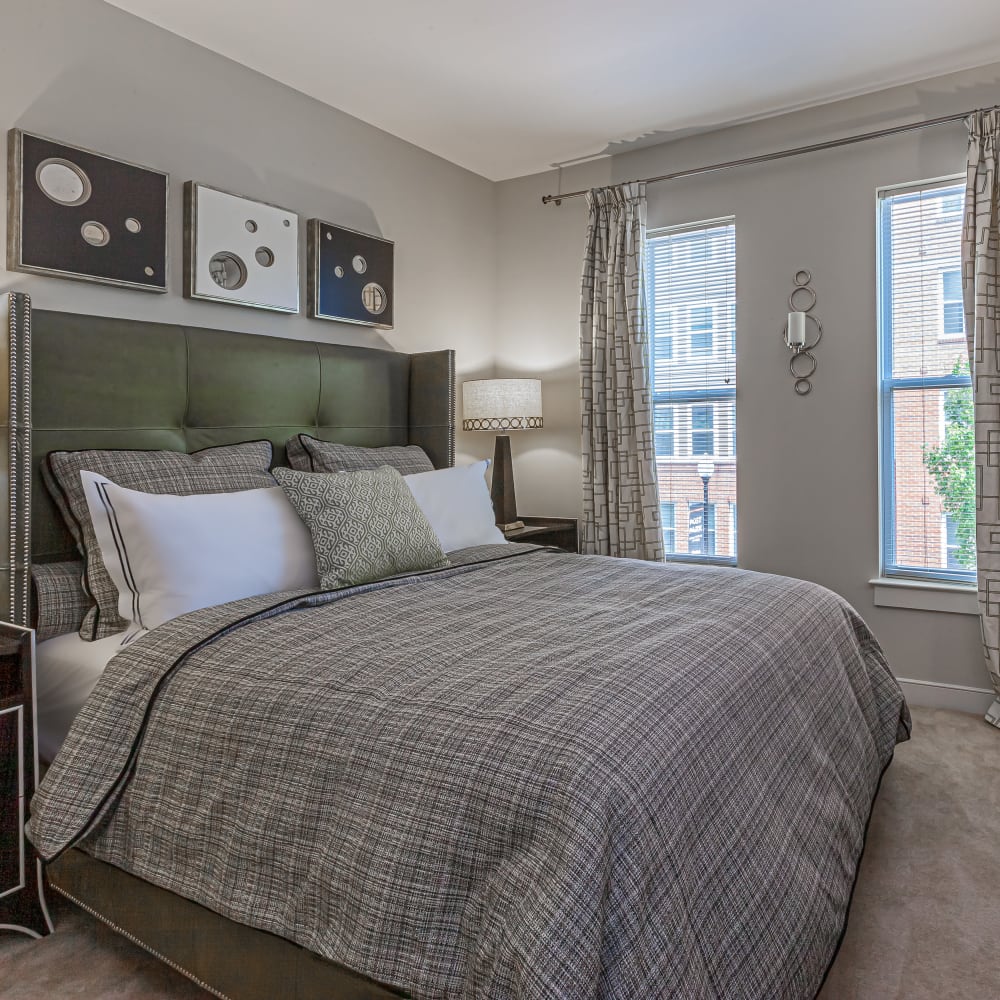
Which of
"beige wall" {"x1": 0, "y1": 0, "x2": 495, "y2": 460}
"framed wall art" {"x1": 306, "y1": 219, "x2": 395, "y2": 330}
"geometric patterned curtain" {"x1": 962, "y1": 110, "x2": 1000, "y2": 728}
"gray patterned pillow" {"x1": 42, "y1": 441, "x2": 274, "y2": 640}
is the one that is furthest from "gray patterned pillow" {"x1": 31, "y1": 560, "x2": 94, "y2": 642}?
"geometric patterned curtain" {"x1": 962, "y1": 110, "x2": 1000, "y2": 728}

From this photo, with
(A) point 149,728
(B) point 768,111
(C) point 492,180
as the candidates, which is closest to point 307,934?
(A) point 149,728

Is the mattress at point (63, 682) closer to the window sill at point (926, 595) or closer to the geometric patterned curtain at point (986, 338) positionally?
the window sill at point (926, 595)

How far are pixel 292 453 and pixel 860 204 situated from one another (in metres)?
2.54

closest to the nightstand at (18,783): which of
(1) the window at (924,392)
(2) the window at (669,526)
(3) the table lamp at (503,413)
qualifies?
(3) the table lamp at (503,413)

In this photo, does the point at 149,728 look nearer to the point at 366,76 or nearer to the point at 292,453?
the point at 292,453

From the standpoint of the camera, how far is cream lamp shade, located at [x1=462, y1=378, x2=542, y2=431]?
3.85 meters

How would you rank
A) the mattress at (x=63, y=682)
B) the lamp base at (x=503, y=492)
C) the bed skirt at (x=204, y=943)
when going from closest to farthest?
the bed skirt at (x=204, y=943), the mattress at (x=63, y=682), the lamp base at (x=503, y=492)

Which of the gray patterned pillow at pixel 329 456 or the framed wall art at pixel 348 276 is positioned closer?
the gray patterned pillow at pixel 329 456

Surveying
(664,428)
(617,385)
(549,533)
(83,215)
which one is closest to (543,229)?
(617,385)

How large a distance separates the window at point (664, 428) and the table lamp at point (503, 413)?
0.57 meters

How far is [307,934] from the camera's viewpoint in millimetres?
1275

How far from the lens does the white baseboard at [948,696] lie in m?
3.25

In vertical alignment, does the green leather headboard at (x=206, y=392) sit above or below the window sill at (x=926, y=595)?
above

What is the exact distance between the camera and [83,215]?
2508 mm
